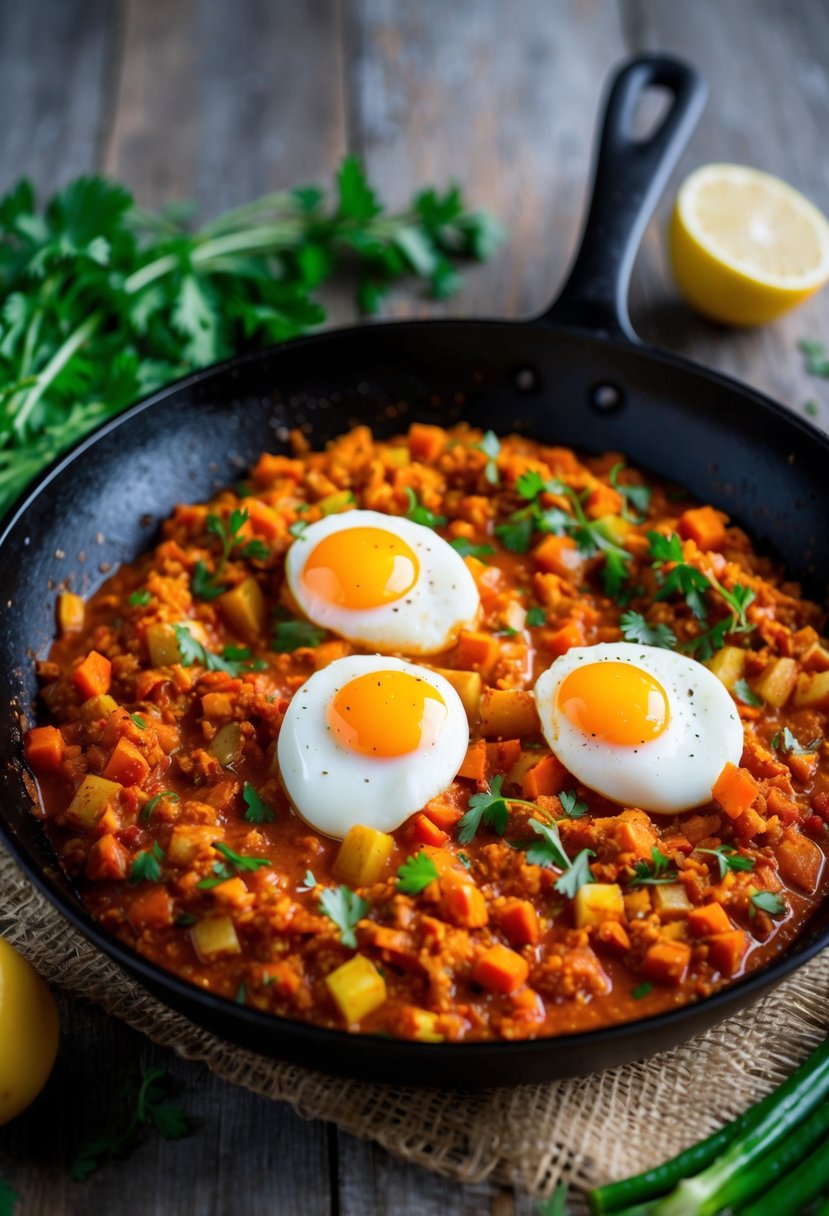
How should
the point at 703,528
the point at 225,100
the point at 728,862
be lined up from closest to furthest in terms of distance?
the point at 728,862 → the point at 703,528 → the point at 225,100

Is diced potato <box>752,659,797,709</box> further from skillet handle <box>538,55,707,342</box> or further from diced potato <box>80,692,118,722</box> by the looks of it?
diced potato <box>80,692,118,722</box>

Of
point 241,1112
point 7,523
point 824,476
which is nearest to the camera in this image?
point 241,1112

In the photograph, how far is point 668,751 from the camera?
388 cm

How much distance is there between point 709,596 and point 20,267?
3303 millimetres

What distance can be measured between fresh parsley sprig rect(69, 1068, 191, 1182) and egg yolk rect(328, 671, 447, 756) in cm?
112

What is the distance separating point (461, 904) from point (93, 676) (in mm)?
1524

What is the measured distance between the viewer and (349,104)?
717cm

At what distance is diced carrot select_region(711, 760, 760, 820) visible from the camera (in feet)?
12.4

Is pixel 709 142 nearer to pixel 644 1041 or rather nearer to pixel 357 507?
pixel 357 507

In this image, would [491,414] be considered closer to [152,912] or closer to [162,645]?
[162,645]

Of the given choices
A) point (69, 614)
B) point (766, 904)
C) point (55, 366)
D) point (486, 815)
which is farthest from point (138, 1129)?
point (55, 366)

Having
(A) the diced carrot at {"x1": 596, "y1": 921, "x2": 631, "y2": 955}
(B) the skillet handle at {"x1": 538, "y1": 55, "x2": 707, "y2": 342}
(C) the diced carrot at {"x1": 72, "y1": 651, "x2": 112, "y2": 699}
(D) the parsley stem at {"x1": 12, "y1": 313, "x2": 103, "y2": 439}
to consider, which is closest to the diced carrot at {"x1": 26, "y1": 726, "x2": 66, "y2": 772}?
(C) the diced carrot at {"x1": 72, "y1": 651, "x2": 112, "y2": 699}

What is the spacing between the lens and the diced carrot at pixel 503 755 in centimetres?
400

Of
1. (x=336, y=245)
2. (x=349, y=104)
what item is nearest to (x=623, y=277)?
(x=336, y=245)
